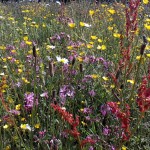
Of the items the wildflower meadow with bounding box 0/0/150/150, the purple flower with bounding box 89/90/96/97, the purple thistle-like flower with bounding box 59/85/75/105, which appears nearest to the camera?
the wildflower meadow with bounding box 0/0/150/150

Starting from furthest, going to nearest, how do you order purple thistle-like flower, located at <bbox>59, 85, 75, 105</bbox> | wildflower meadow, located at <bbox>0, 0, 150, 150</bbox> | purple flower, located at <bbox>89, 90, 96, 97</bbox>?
purple flower, located at <bbox>89, 90, 96, 97</bbox>
purple thistle-like flower, located at <bbox>59, 85, 75, 105</bbox>
wildflower meadow, located at <bbox>0, 0, 150, 150</bbox>

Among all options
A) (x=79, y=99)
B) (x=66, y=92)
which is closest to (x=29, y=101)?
(x=66, y=92)

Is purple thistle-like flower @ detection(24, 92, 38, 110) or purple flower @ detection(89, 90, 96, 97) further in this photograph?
purple flower @ detection(89, 90, 96, 97)

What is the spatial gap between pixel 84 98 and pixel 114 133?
0.53 metres

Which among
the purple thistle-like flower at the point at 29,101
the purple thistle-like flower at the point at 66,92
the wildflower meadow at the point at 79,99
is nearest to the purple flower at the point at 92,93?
the wildflower meadow at the point at 79,99

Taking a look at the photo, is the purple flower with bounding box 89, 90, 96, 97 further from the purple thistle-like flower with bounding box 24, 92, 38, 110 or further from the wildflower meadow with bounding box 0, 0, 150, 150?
the purple thistle-like flower with bounding box 24, 92, 38, 110

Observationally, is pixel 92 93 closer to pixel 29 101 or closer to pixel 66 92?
pixel 66 92

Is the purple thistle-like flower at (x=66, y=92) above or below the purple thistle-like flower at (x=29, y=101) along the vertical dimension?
above

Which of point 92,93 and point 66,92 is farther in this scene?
point 92,93

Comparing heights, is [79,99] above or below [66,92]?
below

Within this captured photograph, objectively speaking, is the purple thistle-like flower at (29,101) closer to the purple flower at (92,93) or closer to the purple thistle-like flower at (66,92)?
the purple thistle-like flower at (66,92)

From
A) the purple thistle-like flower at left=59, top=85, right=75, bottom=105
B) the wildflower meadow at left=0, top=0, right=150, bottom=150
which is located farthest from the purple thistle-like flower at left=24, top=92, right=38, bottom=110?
the purple thistle-like flower at left=59, top=85, right=75, bottom=105

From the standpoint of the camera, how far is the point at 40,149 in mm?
1735

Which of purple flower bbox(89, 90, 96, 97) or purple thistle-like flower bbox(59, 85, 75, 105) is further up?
purple thistle-like flower bbox(59, 85, 75, 105)
